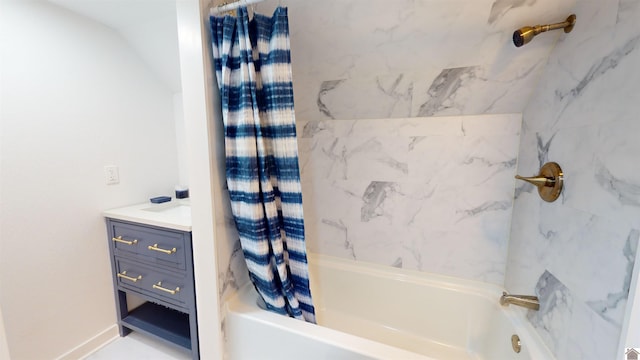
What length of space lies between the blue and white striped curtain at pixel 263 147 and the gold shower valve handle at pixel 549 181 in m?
Answer: 1.05

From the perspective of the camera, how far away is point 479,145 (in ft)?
4.50

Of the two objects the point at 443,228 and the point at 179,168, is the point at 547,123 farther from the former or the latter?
the point at 179,168

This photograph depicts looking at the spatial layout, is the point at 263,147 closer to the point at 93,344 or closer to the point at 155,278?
the point at 155,278

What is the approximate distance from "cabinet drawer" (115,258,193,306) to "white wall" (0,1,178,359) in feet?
0.52

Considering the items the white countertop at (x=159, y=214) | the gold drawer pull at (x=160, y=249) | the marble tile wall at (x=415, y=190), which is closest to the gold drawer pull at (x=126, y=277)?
the gold drawer pull at (x=160, y=249)

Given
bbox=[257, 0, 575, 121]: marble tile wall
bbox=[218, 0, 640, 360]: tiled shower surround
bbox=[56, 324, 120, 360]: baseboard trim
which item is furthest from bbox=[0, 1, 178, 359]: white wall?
bbox=[257, 0, 575, 121]: marble tile wall

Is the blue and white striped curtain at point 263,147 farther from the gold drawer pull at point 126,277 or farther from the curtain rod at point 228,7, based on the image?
the gold drawer pull at point 126,277

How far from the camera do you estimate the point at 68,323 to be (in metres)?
1.52

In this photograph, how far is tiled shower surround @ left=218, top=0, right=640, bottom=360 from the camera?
0.79 metres

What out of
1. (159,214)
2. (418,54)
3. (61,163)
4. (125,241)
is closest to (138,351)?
(125,241)

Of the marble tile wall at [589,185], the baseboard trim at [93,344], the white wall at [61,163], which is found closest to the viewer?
the marble tile wall at [589,185]

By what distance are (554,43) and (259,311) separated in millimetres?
1756

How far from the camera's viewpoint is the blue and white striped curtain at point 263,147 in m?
1.04

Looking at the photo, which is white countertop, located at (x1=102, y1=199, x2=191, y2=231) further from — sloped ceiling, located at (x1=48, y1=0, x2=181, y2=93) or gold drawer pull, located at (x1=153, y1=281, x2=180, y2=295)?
sloped ceiling, located at (x1=48, y1=0, x2=181, y2=93)
